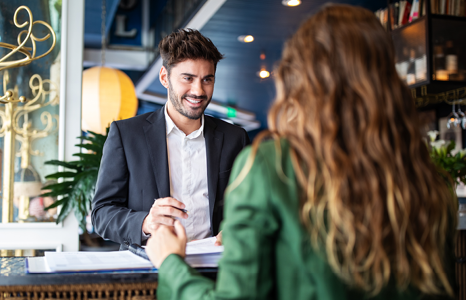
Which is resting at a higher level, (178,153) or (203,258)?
(178,153)

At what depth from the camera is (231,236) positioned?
0.58 metres

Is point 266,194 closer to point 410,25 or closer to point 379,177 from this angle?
point 379,177

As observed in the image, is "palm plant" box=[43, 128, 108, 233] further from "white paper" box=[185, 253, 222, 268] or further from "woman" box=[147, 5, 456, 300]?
"woman" box=[147, 5, 456, 300]

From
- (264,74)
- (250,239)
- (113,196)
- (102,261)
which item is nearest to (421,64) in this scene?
(113,196)

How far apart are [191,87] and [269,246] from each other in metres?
1.13

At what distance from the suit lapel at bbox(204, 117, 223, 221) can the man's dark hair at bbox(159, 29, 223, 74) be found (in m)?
0.27

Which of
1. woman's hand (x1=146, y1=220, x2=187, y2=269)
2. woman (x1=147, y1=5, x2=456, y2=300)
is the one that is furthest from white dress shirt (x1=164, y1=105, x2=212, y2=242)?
woman (x1=147, y1=5, x2=456, y2=300)

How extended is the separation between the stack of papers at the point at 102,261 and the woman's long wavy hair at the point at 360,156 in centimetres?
41

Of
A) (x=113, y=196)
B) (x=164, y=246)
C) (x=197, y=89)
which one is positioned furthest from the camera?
(x=197, y=89)

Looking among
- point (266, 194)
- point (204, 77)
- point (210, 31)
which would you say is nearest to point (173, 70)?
point (204, 77)

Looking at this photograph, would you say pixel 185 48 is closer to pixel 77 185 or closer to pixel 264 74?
pixel 77 185

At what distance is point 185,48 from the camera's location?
5.31ft

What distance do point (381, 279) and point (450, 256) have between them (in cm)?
19

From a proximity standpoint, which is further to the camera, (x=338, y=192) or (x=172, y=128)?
(x=172, y=128)
